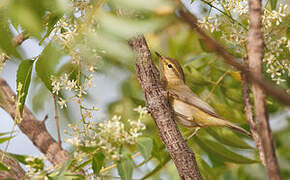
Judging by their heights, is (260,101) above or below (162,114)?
above

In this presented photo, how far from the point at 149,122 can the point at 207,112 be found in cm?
93

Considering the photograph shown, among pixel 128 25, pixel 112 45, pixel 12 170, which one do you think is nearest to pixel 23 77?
pixel 12 170

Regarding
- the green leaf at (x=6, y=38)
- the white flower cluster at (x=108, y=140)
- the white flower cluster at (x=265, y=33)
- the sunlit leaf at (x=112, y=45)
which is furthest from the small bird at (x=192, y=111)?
the green leaf at (x=6, y=38)

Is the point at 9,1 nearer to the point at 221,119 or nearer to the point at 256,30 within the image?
the point at 256,30

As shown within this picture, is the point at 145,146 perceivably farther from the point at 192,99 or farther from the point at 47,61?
the point at 192,99

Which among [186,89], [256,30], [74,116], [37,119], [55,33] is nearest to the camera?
[256,30]

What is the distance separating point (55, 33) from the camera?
1.94 m

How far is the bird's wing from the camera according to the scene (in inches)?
115

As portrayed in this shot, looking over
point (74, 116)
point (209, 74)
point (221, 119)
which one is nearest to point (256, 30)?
point (221, 119)

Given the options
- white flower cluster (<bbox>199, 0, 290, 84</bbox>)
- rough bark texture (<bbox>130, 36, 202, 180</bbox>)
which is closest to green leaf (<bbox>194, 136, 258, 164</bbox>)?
white flower cluster (<bbox>199, 0, 290, 84</bbox>)

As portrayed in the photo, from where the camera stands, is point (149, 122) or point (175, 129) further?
point (149, 122)

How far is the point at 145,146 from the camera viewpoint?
1.79 meters

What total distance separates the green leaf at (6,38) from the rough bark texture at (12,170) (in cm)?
118

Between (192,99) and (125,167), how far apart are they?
1353 mm
